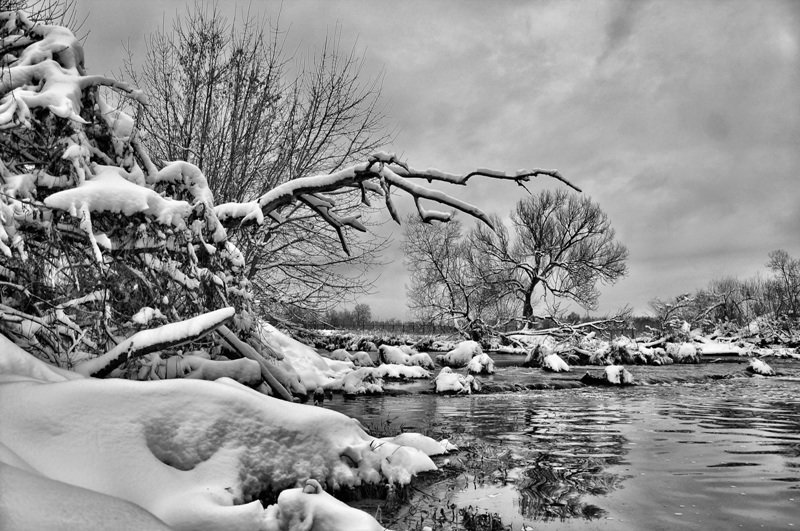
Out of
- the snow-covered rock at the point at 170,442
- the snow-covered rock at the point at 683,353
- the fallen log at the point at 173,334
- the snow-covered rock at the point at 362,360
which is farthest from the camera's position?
the snow-covered rock at the point at 683,353

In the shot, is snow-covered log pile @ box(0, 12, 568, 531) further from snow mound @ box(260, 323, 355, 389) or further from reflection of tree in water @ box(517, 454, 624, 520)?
snow mound @ box(260, 323, 355, 389)

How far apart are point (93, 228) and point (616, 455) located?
21.2 feet

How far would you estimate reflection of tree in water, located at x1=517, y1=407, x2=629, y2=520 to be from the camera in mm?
4652

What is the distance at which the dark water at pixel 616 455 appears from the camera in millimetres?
4578

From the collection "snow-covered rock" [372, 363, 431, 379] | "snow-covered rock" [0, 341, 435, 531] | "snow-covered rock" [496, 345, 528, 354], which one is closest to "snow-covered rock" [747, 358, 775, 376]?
Result: "snow-covered rock" [496, 345, 528, 354]

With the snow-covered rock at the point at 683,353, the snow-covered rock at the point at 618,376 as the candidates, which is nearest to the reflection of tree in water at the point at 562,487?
the snow-covered rock at the point at 618,376

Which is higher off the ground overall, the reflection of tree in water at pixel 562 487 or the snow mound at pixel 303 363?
the snow mound at pixel 303 363

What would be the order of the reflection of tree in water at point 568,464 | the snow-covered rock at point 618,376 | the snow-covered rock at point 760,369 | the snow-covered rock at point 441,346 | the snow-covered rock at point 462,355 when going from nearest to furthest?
the reflection of tree in water at point 568,464 < the snow-covered rock at point 618,376 < the snow-covered rock at point 760,369 < the snow-covered rock at point 462,355 < the snow-covered rock at point 441,346

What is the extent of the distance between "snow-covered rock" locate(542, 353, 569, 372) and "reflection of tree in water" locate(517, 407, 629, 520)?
9303mm

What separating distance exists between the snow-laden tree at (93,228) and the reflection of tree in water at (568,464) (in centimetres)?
320

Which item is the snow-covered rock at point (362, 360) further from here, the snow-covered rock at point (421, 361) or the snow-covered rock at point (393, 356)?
the snow-covered rock at point (421, 361)

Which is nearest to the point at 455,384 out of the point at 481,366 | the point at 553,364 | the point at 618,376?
the point at 481,366

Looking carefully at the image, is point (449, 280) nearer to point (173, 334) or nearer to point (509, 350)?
point (509, 350)

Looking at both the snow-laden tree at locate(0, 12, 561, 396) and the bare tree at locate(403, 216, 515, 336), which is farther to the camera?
the bare tree at locate(403, 216, 515, 336)
